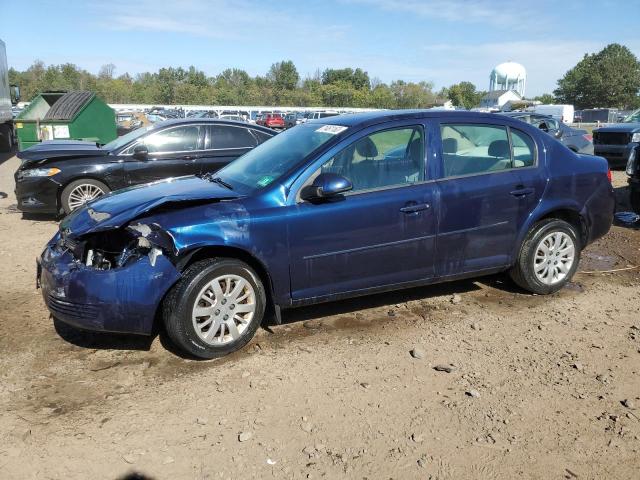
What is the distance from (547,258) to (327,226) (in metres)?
2.26

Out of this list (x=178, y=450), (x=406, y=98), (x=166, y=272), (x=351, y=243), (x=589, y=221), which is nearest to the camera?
(x=178, y=450)

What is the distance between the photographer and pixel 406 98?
91188 mm

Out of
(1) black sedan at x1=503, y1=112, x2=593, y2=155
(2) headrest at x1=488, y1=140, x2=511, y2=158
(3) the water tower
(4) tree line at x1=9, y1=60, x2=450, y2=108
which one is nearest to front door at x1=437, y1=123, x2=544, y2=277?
(2) headrest at x1=488, y1=140, x2=511, y2=158

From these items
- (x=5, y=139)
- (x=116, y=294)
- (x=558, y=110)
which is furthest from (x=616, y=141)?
(x=558, y=110)

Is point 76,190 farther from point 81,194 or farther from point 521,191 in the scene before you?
point 521,191

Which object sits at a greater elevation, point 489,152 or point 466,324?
point 489,152

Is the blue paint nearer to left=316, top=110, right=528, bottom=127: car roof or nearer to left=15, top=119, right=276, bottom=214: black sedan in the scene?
left=316, top=110, right=528, bottom=127: car roof

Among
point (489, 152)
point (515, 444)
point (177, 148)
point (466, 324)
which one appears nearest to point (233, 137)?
point (177, 148)

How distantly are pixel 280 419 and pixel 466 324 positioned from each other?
1991mm

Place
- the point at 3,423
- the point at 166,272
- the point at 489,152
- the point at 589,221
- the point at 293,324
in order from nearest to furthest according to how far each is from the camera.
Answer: the point at 3,423, the point at 166,272, the point at 293,324, the point at 489,152, the point at 589,221

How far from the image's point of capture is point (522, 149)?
4875 millimetres

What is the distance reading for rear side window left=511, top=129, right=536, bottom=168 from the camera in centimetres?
484

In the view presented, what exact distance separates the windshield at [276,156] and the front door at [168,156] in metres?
3.09

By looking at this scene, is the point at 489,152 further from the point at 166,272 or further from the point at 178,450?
the point at 178,450
